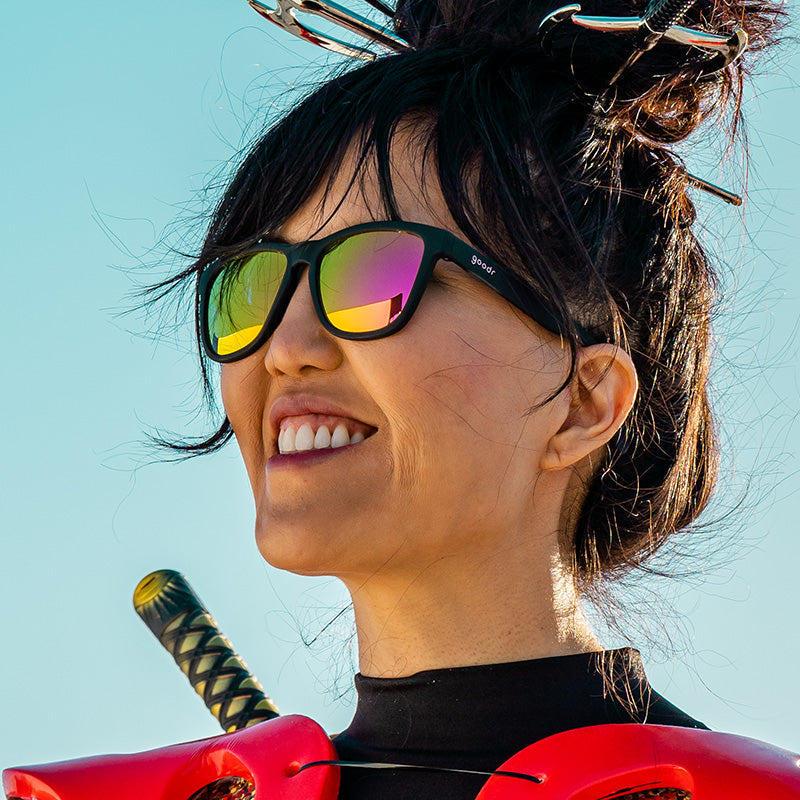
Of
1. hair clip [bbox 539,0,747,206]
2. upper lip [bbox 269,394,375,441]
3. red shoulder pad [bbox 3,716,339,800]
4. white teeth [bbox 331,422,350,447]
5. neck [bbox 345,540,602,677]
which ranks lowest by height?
red shoulder pad [bbox 3,716,339,800]

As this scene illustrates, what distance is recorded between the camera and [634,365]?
2697mm

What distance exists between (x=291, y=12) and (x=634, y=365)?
1.10 meters

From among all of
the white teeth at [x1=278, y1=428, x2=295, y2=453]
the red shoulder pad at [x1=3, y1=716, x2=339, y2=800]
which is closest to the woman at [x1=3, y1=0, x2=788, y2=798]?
the white teeth at [x1=278, y1=428, x2=295, y2=453]

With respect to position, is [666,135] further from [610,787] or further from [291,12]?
[610,787]

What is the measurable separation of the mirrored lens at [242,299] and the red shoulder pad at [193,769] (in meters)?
0.75

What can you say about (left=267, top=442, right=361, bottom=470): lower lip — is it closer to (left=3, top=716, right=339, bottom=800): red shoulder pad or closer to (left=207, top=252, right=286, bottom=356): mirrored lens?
(left=207, top=252, right=286, bottom=356): mirrored lens

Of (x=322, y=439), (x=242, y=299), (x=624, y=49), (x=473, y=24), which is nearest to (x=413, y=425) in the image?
(x=322, y=439)

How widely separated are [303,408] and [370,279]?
271 millimetres

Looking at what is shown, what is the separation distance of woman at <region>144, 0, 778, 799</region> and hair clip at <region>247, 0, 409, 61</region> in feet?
0.62

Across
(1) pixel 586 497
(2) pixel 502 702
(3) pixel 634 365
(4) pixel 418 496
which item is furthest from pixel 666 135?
(2) pixel 502 702

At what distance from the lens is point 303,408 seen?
8.27 ft

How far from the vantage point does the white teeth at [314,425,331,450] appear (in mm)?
2504

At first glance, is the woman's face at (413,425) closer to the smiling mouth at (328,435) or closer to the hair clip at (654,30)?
the smiling mouth at (328,435)

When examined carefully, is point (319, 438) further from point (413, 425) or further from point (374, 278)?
point (374, 278)
